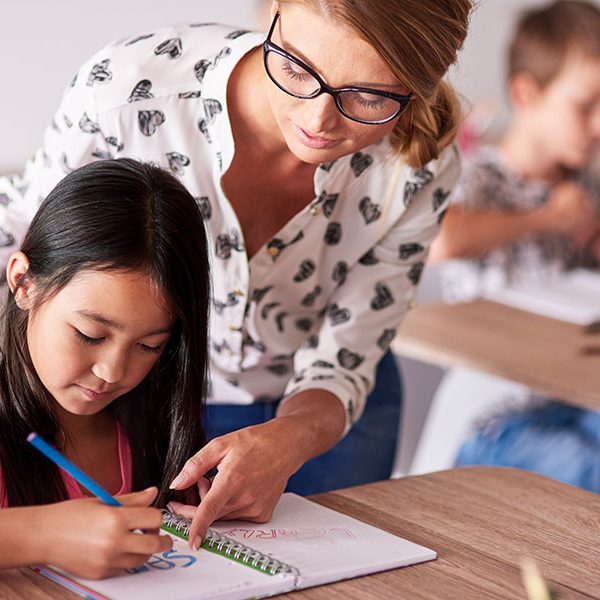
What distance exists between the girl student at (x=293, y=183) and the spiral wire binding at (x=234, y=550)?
2 cm

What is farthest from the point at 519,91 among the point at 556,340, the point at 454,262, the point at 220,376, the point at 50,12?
the point at 220,376

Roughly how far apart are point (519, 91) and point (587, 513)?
6.27ft

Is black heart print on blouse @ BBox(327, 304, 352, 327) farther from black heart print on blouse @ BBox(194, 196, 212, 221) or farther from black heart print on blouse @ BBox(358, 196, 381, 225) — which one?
black heart print on blouse @ BBox(194, 196, 212, 221)

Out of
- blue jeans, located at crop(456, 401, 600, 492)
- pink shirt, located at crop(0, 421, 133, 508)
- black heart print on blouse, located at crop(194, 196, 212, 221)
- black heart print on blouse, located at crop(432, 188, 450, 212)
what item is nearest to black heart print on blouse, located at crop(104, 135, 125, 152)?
black heart print on blouse, located at crop(194, 196, 212, 221)

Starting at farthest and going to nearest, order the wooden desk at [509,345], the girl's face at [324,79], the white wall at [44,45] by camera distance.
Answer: the white wall at [44,45], the wooden desk at [509,345], the girl's face at [324,79]

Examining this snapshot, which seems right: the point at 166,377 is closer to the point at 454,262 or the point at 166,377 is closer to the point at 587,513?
the point at 587,513

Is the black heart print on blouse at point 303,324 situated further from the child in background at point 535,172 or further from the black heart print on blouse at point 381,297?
the child in background at point 535,172

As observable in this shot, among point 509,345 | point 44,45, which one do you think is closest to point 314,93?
point 509,345

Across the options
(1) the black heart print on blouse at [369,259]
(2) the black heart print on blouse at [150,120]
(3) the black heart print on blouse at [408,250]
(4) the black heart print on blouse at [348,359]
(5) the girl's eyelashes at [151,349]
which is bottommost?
(4) the black heart print on blouse at [348,359]

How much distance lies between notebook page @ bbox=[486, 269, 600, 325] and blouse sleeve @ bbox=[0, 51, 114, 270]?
138cm

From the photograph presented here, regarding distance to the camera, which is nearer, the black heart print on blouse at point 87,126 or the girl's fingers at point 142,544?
the girl's fingers at point 142,544

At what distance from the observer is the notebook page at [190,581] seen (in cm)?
100

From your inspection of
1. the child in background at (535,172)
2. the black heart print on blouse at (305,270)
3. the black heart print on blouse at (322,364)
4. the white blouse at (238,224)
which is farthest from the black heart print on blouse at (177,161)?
the child in background at (535,172)

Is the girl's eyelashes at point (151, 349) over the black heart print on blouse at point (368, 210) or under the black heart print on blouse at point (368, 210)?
under
